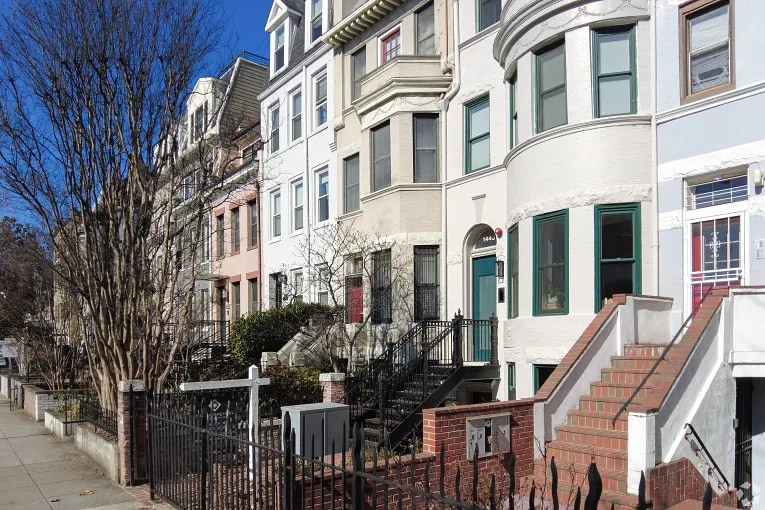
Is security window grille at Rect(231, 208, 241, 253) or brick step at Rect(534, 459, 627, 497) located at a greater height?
security window grille at Rect(231, 208, 241, 253)

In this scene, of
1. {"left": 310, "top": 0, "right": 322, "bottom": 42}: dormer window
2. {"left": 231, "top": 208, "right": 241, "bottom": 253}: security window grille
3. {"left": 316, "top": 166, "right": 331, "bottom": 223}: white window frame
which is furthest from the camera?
{"left": 231, "top": 208, "right": 241, "bottom": 253}: security window grille

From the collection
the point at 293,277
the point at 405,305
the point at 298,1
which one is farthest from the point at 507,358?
the point at 298,1

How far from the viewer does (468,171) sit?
49.6 feet

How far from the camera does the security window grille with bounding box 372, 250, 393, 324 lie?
16266mm

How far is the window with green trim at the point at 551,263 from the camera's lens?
11.4 m

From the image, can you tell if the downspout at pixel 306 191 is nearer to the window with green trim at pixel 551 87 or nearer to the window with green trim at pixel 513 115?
the window with green trim at pixel 513 115

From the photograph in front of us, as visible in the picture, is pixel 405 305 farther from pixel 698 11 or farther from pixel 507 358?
pixel 698 11

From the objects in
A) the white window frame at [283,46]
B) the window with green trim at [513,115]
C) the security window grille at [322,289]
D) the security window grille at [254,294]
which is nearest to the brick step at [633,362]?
the window with green trim at [513,115]

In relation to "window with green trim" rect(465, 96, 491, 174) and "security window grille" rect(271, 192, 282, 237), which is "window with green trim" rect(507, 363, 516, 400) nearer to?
"window with green trim" rect(465, 96, 491, 174)

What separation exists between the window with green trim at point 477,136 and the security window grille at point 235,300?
1381cm

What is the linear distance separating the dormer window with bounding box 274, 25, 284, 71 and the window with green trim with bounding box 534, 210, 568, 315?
1514cm

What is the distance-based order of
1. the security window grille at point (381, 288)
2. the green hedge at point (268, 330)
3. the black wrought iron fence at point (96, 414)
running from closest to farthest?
the black wrought iron fence at point (96, 414) → the security window grille at point (381, 288) → the green hedge at point (268, 330)

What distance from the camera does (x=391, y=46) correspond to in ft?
58.5

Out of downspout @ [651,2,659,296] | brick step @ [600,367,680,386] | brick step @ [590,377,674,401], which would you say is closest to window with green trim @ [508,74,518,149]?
downspout @ [651,2,659,296]
